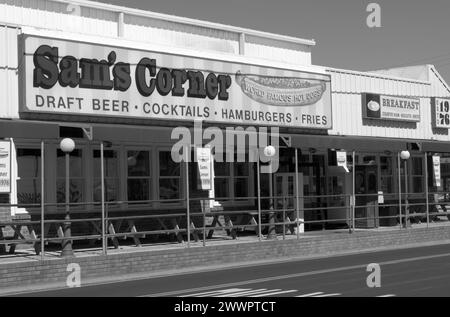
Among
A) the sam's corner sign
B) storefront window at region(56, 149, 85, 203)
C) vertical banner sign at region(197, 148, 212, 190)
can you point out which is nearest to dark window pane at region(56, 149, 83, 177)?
storefront window at region(56, 149, 85, 203)

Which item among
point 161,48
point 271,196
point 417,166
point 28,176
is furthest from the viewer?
point 417,166

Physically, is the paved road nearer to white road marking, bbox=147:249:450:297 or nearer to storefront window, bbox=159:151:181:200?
white road marking, bbox=147:249:450:297

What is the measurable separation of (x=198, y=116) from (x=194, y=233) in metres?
3.33

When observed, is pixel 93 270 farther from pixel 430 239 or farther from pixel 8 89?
pixel 430 239

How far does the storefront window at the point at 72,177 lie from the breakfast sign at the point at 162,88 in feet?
3.95

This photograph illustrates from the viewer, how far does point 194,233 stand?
61.2 ft

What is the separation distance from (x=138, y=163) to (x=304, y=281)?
24.8ft

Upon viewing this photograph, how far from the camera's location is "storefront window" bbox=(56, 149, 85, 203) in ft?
58.9

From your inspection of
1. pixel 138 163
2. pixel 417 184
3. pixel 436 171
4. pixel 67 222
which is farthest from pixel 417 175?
pixel 67 222

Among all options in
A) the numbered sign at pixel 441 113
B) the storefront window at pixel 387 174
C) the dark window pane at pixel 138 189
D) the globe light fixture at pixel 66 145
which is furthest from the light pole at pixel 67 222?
the numbered sign at pixel 441 113

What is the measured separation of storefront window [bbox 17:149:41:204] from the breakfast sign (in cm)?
122

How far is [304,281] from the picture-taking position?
43.8 ft

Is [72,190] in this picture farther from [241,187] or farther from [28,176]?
[241,187]
